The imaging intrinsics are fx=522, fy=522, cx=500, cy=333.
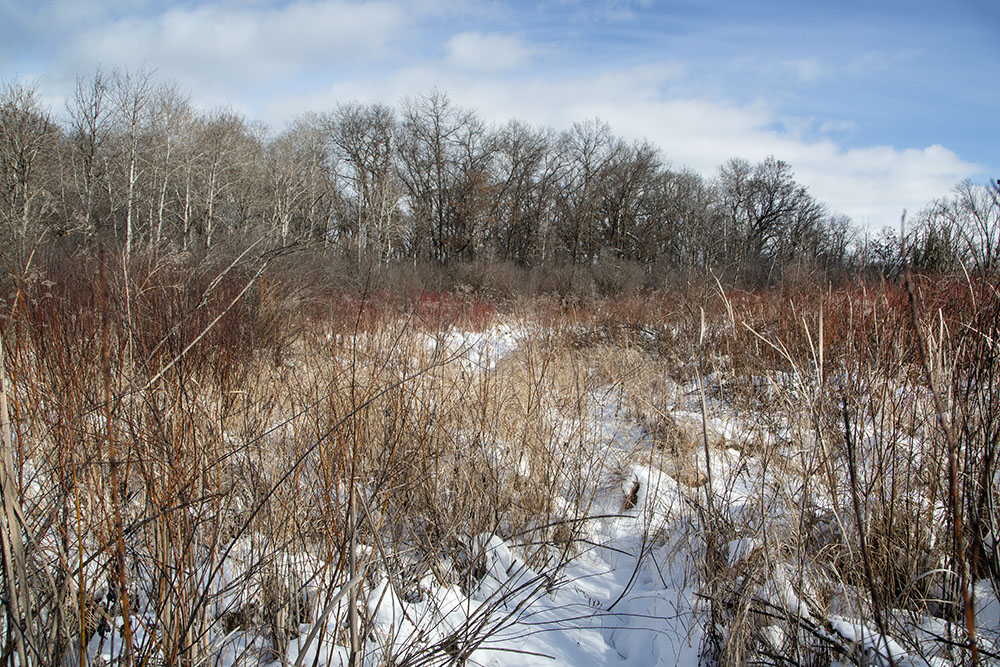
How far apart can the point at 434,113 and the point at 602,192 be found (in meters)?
11.3

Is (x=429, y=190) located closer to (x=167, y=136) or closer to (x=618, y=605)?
(x=167, y=136)

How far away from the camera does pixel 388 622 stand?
193 centimetres

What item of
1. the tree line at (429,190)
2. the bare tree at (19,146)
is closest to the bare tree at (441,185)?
the tree line at (429,190)

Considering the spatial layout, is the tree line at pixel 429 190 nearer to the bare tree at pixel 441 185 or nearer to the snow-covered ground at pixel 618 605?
the bare tree at pixel 441 185

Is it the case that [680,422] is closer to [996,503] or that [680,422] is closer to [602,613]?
[602,613]

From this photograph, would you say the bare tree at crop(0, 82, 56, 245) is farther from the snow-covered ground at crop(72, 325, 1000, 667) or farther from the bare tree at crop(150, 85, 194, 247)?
the snow-covered ground at crop(72, 325, 1000, 667)

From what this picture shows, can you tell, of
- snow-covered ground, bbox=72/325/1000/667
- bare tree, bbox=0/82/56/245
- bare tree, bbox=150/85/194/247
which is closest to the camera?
snow-covered ground, bbox=72/325/1000/667

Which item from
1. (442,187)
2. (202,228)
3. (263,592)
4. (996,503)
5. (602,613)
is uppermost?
(442,187)

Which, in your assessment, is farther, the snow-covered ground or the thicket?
the snow-covered ground

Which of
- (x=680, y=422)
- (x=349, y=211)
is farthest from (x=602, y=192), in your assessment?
(x=680, y=422)

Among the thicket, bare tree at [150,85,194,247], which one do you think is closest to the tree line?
bare tree at [150,85,194,247]

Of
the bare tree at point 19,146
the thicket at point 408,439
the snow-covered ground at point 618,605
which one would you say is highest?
the bare tree at point 19,146

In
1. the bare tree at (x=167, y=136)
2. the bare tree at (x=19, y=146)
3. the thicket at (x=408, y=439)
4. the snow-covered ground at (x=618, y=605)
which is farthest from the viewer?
the bare tree at (x=167, y=136)

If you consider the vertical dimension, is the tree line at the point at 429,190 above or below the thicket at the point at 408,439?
above
